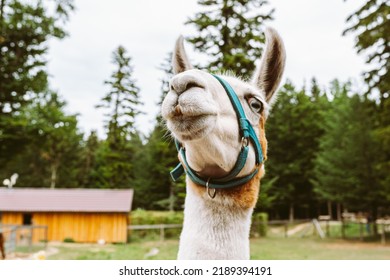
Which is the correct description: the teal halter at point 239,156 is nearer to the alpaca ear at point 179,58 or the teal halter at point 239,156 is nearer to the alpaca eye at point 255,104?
the alpaca eye at point 255,104

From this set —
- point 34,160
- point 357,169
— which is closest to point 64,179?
point 34,160

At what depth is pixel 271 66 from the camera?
1.50 m

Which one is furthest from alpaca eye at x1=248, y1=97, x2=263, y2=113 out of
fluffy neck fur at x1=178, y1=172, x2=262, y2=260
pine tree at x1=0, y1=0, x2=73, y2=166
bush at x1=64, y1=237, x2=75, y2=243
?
bush at x1=64, y1=237, x2=75, y2=243

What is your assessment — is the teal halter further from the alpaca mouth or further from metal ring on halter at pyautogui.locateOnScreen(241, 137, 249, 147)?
the alpaca mouth

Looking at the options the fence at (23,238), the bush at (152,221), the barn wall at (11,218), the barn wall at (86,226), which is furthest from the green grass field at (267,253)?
the barn wall at (11,218)

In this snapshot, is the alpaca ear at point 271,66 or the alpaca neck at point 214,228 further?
the alpaca ear at point 271,66

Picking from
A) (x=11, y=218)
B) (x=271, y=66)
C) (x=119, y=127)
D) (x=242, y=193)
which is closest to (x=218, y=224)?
(x=242, y=193)

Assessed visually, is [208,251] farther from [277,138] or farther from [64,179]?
[64,179]

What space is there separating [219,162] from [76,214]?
12.2 metres

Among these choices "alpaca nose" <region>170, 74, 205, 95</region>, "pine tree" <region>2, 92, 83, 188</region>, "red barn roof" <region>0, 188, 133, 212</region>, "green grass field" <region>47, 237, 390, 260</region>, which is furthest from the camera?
"red barn roof" <region>0, 188, 133, 212</region>

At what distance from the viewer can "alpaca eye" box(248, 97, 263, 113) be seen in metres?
1.42

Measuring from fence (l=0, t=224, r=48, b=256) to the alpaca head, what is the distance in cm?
851

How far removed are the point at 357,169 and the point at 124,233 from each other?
8.57 m

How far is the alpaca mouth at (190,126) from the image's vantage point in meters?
1.17
